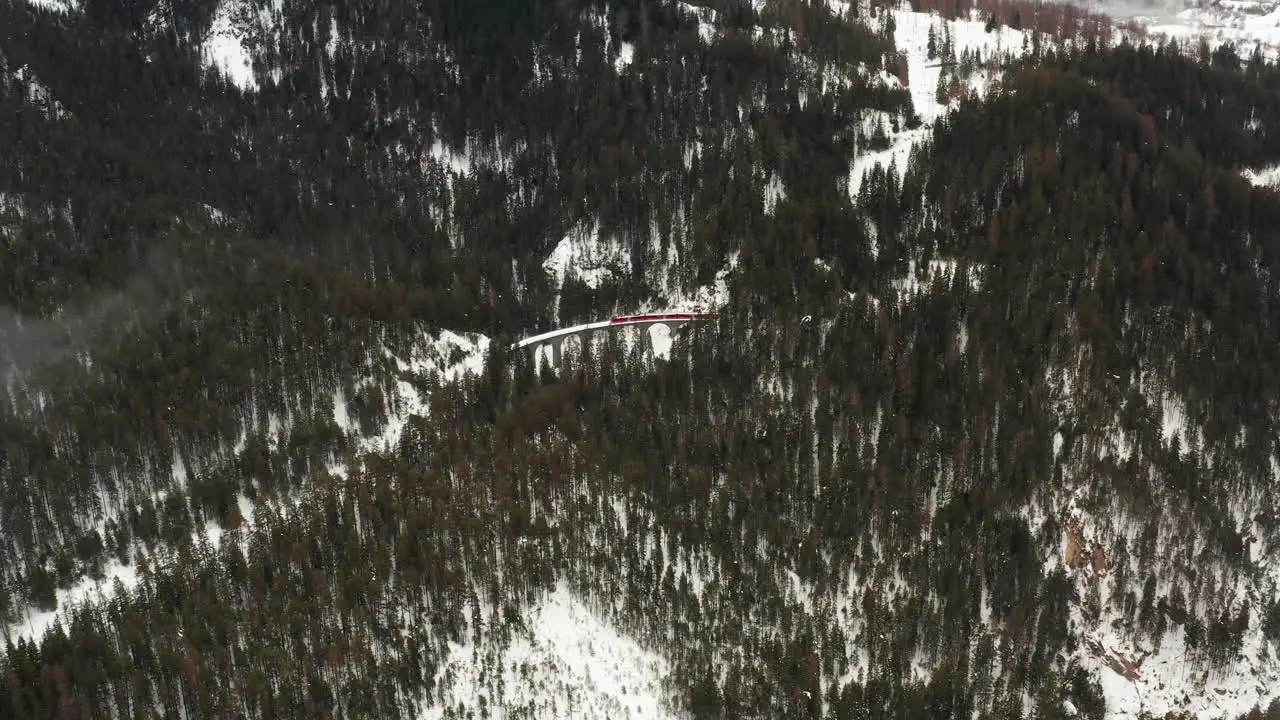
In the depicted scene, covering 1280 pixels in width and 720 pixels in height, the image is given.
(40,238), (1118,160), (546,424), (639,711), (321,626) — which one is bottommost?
(639,711)

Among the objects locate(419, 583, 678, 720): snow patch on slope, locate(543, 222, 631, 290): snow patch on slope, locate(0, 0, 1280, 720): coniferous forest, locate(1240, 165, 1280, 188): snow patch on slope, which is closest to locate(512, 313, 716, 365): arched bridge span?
locate(0, 0, 1280, 720): coniferous forest

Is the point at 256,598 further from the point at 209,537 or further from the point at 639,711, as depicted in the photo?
the point at 639,711

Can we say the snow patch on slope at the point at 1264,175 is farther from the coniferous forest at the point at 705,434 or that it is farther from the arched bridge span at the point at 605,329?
the arched bridge span at the point at 605,329

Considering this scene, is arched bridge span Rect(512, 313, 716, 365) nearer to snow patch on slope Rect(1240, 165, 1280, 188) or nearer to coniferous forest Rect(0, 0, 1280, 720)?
coniferous forest Rect(0, 0, 1280, 720)

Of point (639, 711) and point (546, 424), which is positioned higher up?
point (546, 424)

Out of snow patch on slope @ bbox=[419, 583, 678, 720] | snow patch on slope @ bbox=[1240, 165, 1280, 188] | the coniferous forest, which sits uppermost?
snow patch on slope @ bbox=[1240, 165, 1280, 188]

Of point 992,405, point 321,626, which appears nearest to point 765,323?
point 992,405
